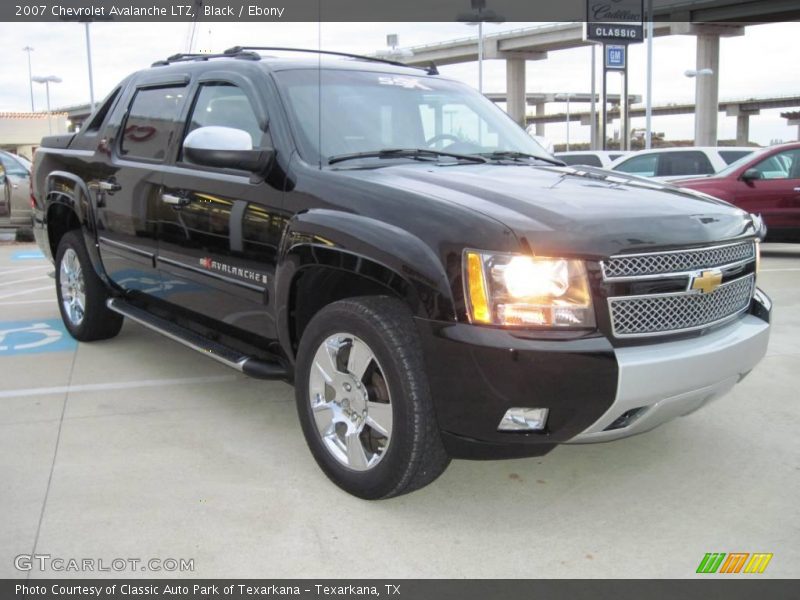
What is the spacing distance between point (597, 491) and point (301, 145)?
204cm

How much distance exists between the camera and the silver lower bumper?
2.78 metres

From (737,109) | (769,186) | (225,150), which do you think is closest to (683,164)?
(769,186)

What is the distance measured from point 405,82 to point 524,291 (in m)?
2.04

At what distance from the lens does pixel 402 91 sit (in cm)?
429

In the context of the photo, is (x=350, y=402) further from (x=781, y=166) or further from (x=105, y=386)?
(x=781, y=166)

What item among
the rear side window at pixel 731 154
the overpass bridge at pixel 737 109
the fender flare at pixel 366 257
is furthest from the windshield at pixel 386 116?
the overpass bridge at pixel 737 109

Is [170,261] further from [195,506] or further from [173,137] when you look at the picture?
[195,506]

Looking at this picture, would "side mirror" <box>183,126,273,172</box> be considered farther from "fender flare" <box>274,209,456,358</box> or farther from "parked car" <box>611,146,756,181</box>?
"parked car" <box>611,146,756,181</box>

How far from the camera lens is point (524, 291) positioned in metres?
2.78

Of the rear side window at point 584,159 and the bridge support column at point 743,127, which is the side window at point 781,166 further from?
the bridge support column at point 743,127

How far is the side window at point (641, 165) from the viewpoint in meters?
13.4

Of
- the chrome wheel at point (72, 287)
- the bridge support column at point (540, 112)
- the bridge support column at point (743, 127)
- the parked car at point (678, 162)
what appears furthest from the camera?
the bridge support column at point (540, 112)

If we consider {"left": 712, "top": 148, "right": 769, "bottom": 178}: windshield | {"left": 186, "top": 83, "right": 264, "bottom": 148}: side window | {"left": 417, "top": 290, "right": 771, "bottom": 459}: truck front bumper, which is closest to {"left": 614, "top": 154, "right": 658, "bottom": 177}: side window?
{"left": 712, "top": 148, "right": 769, "bottom": 178}: windshield

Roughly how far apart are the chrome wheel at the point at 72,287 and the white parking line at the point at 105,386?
3.33 ft
